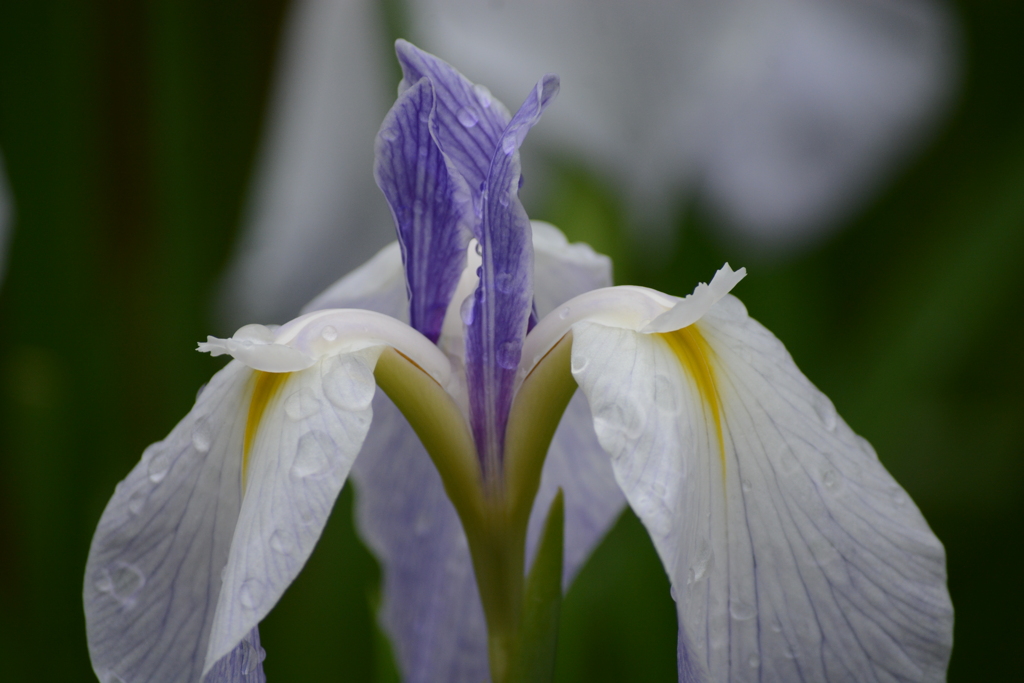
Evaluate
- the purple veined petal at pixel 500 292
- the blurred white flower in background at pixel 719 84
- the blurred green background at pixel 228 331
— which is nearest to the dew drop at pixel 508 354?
the purple veined petal at pixel 500 292

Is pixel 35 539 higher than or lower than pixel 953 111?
lower

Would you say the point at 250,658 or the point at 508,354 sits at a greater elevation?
the point at 508,354

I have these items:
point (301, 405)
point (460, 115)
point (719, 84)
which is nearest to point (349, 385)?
point (301, 405)

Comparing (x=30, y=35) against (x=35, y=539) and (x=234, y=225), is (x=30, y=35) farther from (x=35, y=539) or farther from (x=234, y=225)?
(x=35, y=539)

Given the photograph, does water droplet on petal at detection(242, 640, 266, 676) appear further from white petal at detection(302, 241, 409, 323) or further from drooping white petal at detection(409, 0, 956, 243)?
drooping white petal at detection(409, 0, 956, 243)

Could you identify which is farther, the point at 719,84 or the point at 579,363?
the point at 719,84

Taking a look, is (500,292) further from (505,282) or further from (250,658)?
(250,658)

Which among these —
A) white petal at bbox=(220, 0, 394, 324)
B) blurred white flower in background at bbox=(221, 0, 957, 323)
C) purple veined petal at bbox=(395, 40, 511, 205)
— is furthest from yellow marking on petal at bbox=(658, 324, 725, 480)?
white petal at bbox=(220, 0, 394, 324)

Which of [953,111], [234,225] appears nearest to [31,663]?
Result: [234,225]
